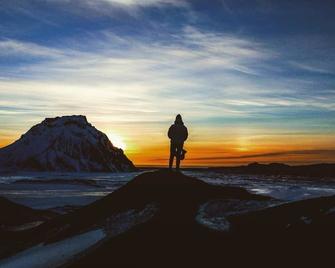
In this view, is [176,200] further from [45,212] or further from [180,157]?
[45,212]

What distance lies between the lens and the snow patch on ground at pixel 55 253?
8328mm

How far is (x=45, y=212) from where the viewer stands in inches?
825

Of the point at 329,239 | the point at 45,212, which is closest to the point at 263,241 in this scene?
the point at 329,239

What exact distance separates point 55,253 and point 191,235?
2.93 metres

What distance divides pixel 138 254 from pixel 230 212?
263cm

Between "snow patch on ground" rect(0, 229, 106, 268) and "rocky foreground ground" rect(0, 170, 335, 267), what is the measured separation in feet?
0.11

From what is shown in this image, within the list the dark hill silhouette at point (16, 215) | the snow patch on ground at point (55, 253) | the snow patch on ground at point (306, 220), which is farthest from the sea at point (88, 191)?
the snow patch on ground at point (55, 253)

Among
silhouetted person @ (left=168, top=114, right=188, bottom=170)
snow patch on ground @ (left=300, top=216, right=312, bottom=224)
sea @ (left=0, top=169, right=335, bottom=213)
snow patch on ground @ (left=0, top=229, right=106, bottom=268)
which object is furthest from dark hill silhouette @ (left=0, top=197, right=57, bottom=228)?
snow patch on ground @ (left=300, top=216, right=312, bottom=224)

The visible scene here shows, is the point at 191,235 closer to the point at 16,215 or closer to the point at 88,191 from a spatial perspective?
the point at 16,215

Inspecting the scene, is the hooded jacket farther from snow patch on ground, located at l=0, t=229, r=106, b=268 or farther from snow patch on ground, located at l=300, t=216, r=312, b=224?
snow patch on ground, located at l=300, t=216, r=312, b=224

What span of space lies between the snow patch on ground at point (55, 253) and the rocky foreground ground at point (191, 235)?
0.03 meters

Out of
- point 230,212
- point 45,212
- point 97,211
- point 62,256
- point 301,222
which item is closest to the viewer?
point 301,222

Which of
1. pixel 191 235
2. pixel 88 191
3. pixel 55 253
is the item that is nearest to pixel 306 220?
pixel 191 235

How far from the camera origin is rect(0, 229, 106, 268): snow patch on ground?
8328 mm
